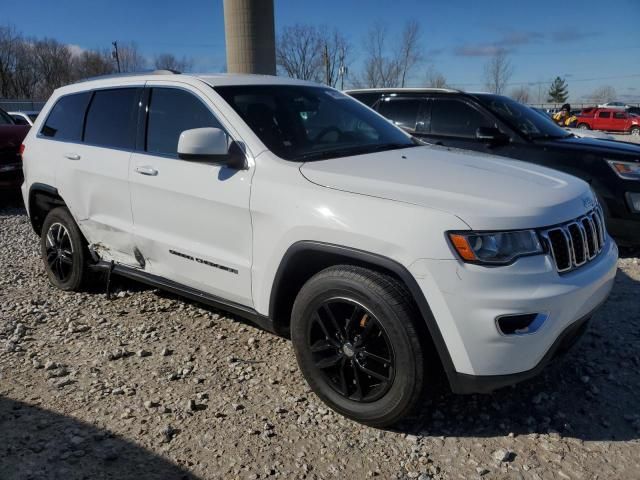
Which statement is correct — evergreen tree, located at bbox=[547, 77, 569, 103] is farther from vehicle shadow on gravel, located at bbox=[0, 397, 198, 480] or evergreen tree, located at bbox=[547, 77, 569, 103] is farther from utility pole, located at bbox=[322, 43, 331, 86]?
vehicle shadow on gravel, located at bbox=[0, 397, 198, 480]

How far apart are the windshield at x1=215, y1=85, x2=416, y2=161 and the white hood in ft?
0.81

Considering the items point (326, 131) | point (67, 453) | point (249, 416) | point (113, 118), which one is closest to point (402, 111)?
point (326, 131)

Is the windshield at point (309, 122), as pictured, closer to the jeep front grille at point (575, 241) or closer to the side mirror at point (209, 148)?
the side mirror at point (209, 148)

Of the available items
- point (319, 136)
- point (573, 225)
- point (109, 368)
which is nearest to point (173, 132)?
point (319, 136)

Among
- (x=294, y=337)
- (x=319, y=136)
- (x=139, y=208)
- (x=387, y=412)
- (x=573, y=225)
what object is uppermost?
(x=319, y=136)

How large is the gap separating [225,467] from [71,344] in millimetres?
1897

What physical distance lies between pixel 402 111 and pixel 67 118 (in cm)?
402

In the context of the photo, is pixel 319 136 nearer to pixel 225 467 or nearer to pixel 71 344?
pixel 225 467

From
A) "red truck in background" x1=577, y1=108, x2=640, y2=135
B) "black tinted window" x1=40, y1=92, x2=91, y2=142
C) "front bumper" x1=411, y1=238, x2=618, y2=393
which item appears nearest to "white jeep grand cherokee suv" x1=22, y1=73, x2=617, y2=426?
"front bumper" x1=411, y1=238, x2=618, y2=393

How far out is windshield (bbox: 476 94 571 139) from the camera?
613 centimetres

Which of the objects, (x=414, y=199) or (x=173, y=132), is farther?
(x=173, y=132)

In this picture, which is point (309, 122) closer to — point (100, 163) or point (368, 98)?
point (100, 163)

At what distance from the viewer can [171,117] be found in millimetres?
3590

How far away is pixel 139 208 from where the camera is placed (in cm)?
365
